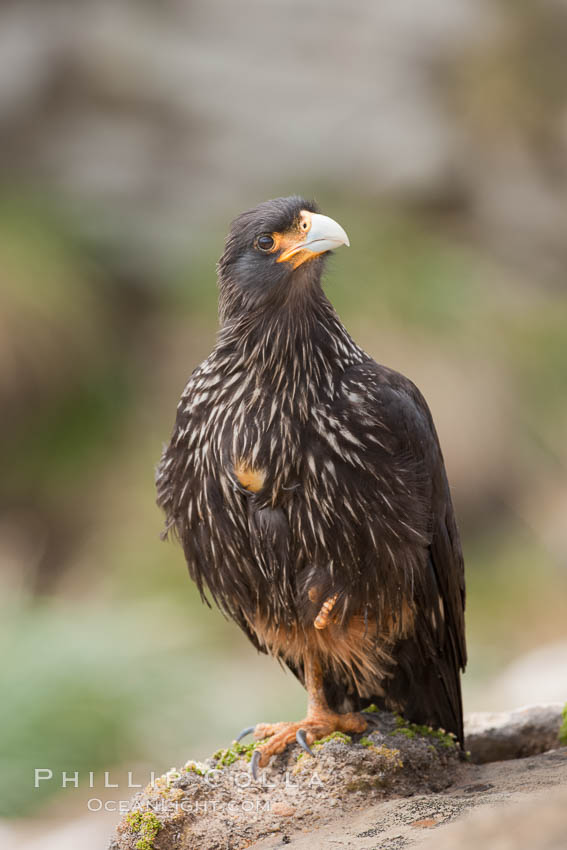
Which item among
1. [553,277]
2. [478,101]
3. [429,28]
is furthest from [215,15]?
[553,277]

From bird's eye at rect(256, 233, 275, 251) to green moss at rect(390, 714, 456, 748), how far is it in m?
1.71

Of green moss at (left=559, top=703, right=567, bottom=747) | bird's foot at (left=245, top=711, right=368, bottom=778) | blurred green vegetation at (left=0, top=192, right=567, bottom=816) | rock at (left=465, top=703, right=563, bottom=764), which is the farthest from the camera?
blurred green vegetation at (left=0, top=192, right=567, bottom=816)

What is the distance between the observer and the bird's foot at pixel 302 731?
3.20m

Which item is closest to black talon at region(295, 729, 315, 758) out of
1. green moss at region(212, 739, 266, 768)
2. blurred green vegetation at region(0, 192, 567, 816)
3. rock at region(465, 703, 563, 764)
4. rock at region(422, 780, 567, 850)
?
green moss at region(212, 739, 266, 768)

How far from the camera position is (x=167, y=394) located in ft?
27.5

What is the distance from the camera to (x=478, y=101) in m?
9.69

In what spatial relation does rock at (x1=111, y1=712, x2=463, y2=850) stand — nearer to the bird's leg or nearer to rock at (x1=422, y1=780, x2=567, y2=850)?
the bird's leg

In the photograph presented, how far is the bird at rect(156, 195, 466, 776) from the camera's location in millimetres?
3006

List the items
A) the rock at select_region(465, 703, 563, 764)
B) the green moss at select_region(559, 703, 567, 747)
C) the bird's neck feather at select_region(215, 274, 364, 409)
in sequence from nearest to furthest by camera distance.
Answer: the bird's neck feather at select_region(215, 274, 364, 409)
the green moss at select_region(559, 703, 567, 747)
the rock at select_region(465, 703, 563, 764)

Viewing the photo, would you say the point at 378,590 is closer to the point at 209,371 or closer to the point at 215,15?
the point at 209,371

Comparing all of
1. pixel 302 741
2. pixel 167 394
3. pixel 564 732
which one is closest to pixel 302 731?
Answer: pixel 302 741

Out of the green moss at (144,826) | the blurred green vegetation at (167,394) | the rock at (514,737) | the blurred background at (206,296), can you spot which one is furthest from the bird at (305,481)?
the blurred green vegetation at (167,394)

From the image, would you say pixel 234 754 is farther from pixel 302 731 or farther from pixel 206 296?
pixel 206 296

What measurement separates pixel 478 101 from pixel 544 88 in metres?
0.74
